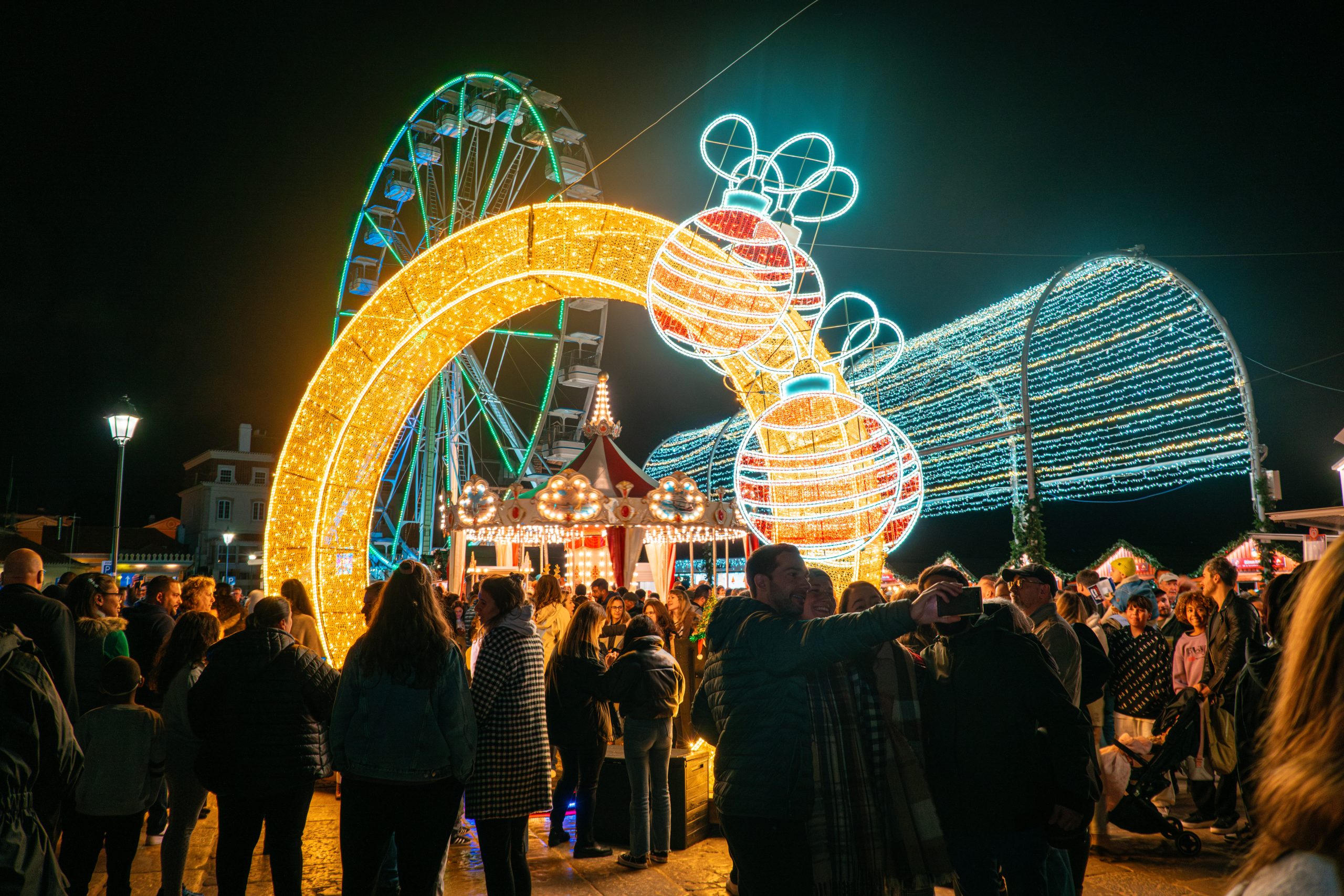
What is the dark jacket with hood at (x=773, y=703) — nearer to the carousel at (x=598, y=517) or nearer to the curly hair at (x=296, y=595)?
the curly hair at (x=296, y=595)

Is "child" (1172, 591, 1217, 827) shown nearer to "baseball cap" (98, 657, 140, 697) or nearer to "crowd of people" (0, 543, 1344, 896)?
"crowd of people" (0, 543, 1344, 896)

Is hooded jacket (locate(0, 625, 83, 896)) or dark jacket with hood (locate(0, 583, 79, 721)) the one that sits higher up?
dark jacket with hood (locate(0, 583, 79, 721))

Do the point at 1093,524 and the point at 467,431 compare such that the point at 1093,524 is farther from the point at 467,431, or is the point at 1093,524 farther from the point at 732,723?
the point at 732,723

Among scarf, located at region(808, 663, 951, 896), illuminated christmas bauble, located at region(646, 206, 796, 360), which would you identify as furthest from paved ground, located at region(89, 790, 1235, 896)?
illuminated christmas bauble, located at region(646, 206, 796, 360)

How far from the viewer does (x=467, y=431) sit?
63.5 feet

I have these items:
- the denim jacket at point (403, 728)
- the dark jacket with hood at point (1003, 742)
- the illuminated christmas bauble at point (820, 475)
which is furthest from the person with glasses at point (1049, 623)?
the illuminated christmas bauble at point (820, 475)

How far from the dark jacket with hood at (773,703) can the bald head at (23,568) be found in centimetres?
394

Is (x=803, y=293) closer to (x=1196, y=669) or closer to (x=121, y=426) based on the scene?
(x=1196, y=669)

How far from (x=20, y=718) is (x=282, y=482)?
7.06 metres

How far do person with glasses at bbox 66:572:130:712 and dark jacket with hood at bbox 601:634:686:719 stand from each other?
295cm

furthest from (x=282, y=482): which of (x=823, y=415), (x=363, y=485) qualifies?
(x=823, y=415)

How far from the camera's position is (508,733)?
3.76 metres

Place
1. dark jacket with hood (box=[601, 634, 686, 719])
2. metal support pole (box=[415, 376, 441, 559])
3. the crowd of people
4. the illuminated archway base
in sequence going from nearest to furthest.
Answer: the crowd of people, dark jacket with hood (box=[601, 634, 686, 719]), the illuminated archway base, metal support pole (box=[415, 376, 441, 559])

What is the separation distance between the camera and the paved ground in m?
4.61
